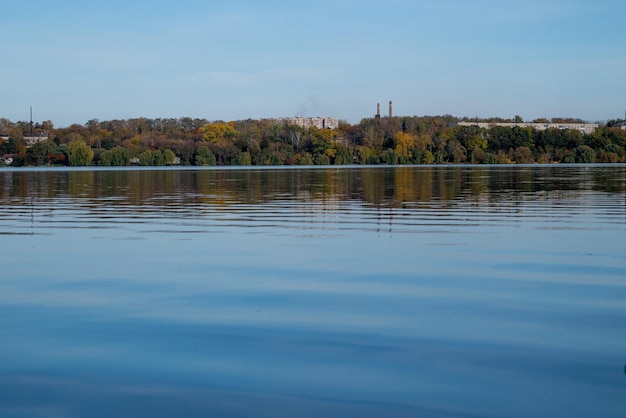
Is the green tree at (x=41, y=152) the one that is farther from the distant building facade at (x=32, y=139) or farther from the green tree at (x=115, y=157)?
the distant building facade at (x=32, y=139)


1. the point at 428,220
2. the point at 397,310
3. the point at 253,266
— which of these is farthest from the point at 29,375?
the point at 428,220

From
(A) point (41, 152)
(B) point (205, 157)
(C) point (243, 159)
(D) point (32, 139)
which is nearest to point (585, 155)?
(C) point (243, 159)

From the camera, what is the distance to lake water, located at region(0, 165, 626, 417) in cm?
535

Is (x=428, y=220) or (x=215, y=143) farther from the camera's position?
(x=215, y=143)

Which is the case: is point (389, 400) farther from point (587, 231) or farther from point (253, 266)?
point (587, 231)

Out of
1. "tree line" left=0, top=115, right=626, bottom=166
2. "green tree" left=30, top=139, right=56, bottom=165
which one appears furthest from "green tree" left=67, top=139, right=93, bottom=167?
"green tree" left=30, top=139, right=56, bottom=165

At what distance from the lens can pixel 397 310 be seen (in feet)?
26.3

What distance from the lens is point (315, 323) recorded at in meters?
7.46

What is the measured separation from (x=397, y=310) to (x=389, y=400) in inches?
108

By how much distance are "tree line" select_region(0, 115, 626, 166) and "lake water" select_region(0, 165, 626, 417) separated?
11028 centimetres

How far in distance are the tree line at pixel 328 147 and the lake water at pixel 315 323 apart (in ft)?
362

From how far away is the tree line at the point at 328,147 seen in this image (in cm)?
12644

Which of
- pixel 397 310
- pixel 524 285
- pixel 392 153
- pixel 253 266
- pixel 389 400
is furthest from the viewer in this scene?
pixel 392 153

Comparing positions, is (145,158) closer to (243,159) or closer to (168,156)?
(168,156)
